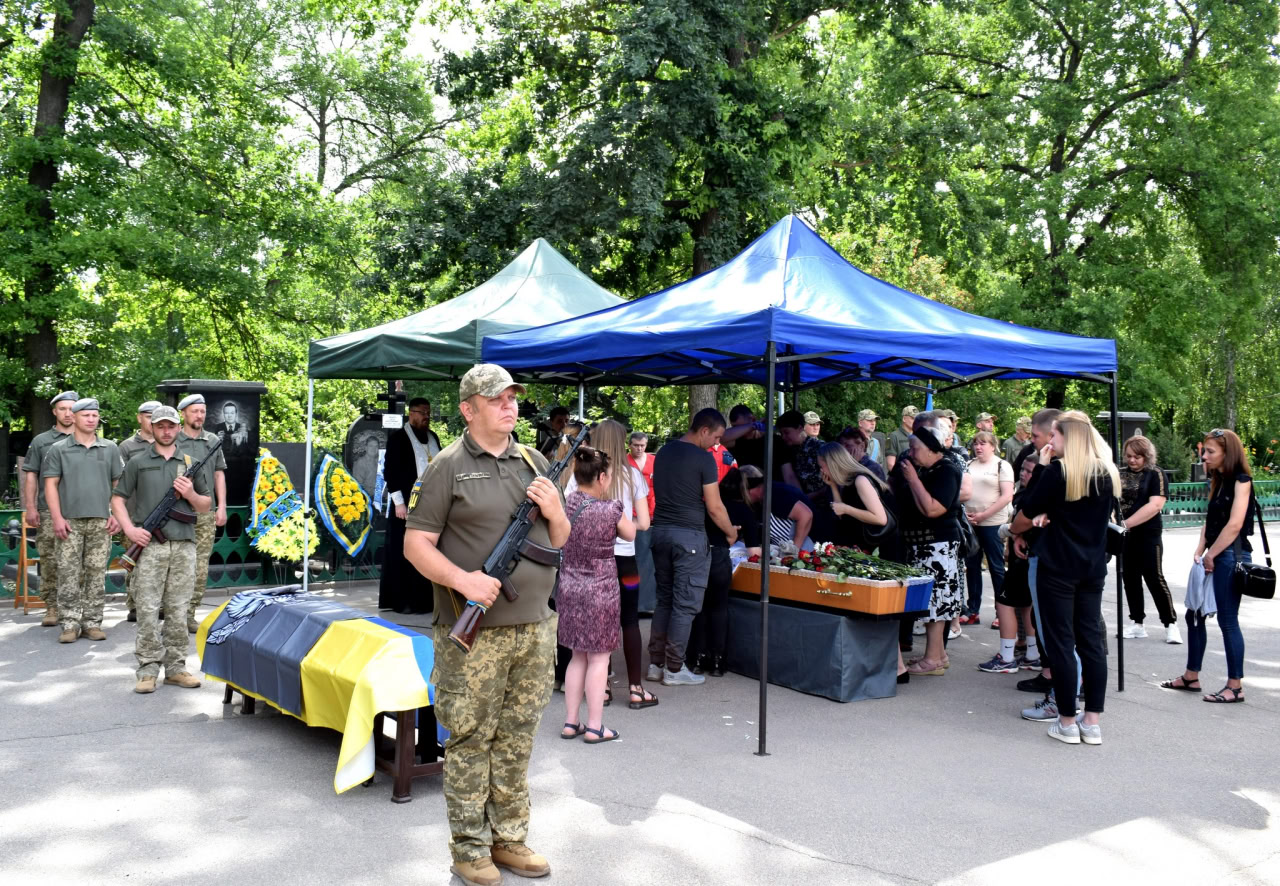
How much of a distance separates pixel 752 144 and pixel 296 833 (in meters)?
14.4

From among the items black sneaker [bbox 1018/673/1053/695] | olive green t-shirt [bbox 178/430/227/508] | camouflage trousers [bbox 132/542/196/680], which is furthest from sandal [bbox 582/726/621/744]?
olive green t-shirt [bbox 178/430/227/508]

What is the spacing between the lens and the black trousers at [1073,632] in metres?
5.96

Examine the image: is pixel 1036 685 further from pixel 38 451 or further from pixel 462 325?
pixel 38 451

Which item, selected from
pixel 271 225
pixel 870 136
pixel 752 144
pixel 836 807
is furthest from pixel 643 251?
pixel 836 807

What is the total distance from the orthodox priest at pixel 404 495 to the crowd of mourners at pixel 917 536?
241cm

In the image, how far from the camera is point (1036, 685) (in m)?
7.34

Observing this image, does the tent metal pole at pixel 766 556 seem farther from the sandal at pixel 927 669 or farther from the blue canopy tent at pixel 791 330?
the sandal at pixel 927 669

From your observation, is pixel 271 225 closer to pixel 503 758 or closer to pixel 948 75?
pixel 948 75

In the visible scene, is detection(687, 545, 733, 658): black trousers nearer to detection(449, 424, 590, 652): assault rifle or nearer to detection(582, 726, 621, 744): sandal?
detection(582, 726, 621, 744): sandal

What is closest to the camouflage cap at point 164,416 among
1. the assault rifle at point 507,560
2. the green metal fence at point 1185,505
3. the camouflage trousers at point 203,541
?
the camouflage trousers at point 203,541

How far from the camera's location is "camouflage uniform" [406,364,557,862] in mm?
3857

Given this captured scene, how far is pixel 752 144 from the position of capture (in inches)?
667

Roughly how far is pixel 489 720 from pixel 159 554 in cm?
404

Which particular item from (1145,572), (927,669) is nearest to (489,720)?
(927,669)
